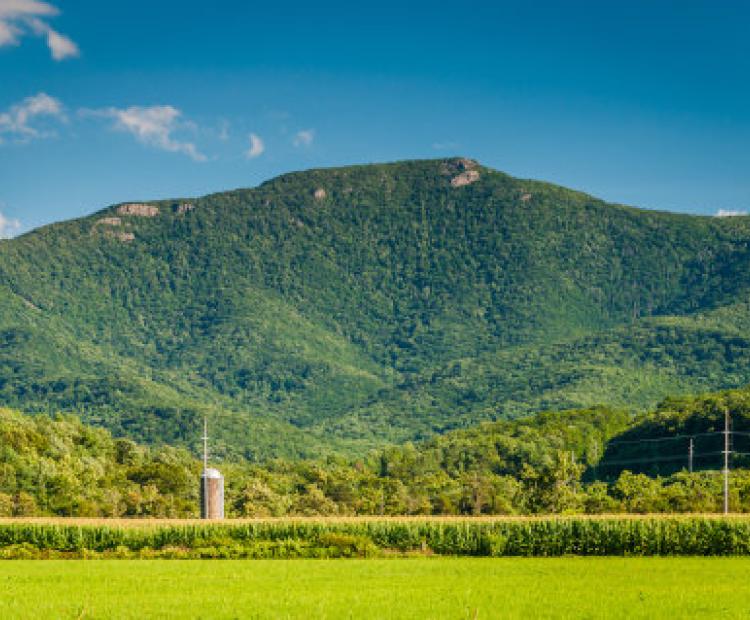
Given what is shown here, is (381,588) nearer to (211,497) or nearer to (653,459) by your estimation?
(211,497)

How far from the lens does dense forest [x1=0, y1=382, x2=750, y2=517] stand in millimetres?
107875

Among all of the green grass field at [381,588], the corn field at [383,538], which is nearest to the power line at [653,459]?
the corn field at [383,538]

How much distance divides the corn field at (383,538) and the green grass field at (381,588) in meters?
3.09

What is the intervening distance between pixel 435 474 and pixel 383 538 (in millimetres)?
99746

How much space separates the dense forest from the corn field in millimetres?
43091

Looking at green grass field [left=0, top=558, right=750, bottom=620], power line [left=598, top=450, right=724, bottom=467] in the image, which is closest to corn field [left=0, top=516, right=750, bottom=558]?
green grass field [left=0, top=558, right=750, bottom=620]

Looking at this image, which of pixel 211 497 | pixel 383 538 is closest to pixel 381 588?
pixel 383 538

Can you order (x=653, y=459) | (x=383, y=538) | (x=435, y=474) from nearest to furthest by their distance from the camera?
(x=383, y=538) → (x=653, y=459) → (x=435, y=474)

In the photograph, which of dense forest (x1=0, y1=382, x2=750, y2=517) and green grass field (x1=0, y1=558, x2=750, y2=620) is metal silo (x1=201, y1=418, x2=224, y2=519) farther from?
dense forest (x1=0, y1=382, x2=750, y2=517)

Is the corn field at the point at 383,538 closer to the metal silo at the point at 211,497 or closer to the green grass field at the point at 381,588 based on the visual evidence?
the green grass field at the point at 381,588

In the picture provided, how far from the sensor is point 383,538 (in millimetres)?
57781

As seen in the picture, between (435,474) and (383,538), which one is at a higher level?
(383,538)

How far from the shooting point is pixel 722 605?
114 feet

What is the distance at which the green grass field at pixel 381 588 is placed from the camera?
33375mm
